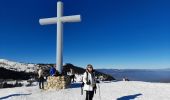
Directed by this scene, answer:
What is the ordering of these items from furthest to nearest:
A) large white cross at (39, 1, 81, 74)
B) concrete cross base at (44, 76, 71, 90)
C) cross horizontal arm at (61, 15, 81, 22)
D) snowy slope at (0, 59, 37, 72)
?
snowy slope at (0, 59, 37, 72)
large white cross at (39, 1, 81, 74)
cross horizontal arm at (61, 15, 81, 22)
concrete cross base at (44, 76, 71, 90)

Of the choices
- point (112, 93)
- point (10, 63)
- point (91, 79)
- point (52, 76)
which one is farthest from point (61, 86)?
point (10, 63)

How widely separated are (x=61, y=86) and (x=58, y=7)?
727 cm

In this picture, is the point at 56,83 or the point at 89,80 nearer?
the point at 89,80

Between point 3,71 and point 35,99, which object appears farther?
point 3,71

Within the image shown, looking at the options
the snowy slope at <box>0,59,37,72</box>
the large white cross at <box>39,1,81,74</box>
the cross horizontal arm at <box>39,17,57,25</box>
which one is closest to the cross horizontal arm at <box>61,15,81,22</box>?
the large white cross at <box>39,1,81,74</box>

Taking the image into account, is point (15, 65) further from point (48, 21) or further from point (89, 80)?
point (89, 80)

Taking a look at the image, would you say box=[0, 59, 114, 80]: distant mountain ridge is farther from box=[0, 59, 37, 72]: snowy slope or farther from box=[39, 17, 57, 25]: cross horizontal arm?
box=[39, 17, 57, 25]: cross horizontal arm

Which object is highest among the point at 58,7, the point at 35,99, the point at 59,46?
the point at 58,7

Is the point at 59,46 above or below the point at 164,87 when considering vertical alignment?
above

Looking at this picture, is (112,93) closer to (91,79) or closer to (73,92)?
(73,92)

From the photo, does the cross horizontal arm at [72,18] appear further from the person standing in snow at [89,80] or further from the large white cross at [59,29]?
the person standing in snow at [89,80]

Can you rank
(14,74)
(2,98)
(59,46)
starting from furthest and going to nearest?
(14,74), (59,46), (2,98)

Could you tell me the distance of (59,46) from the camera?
99.8ft

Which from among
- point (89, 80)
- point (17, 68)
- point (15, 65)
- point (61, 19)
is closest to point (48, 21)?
point (61, 19)
